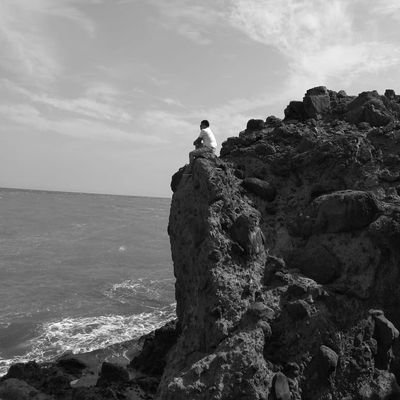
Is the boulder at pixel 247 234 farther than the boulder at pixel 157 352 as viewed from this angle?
No

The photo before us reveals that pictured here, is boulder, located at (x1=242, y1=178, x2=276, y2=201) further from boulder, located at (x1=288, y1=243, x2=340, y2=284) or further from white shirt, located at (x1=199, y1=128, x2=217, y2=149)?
boulder, located at (x1=288, y1=243, x2=340, y2=284)

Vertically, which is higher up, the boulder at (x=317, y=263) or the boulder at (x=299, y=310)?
the boulder at (x=317, y=263)

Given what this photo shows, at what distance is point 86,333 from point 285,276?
44.4ft

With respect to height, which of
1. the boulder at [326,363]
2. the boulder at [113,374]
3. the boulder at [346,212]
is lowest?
the boulder at [113,374]

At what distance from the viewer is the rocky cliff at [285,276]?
8309 mm

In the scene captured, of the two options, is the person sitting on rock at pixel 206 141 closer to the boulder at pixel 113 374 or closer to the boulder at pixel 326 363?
the boulder at pixel 326 363

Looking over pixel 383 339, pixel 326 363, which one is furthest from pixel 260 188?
pixel 326 363

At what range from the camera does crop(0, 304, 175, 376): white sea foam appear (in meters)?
18.2

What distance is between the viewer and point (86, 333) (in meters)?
20.3

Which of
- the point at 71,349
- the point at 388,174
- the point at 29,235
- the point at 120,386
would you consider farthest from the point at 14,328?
the point at 29,235

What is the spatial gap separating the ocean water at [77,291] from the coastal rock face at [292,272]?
991cm

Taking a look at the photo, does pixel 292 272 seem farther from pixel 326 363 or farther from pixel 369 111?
pixel 369 111

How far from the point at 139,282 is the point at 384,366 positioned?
77.1 ft

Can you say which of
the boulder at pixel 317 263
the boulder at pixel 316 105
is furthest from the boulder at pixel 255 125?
the boulder at pixel 317 263
